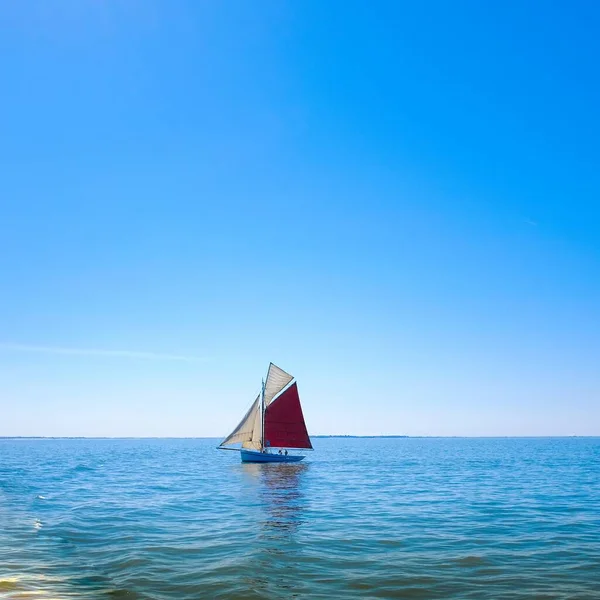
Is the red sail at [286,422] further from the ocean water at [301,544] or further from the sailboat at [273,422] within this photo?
the ocean water at [301,544]

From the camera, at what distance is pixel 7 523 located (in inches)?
1124

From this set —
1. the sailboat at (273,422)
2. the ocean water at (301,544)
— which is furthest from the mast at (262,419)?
the ocean water at (301,544)

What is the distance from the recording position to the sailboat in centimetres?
7288

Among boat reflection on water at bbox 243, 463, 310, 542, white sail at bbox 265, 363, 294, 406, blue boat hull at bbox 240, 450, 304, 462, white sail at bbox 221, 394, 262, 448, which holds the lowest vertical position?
boat reflection on water at bbox 243, 463, 310, 542

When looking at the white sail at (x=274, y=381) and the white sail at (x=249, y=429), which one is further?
the white sail at (x=249, y=429)

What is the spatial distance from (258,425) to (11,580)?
2329 inches

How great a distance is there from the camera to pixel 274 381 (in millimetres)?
73125

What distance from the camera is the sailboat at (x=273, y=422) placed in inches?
2869

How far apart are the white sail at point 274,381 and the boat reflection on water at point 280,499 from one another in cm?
976

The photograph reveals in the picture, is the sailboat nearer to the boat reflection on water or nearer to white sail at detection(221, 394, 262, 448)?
white sail at detection(221, 394, 262, 448)

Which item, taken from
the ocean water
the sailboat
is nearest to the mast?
the sailboat

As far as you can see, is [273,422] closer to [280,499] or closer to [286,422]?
[286,422]

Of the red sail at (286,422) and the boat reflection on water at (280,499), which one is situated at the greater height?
the red sail at (286,422)

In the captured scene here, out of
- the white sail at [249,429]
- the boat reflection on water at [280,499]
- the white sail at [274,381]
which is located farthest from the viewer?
the white sail at [249,429]
